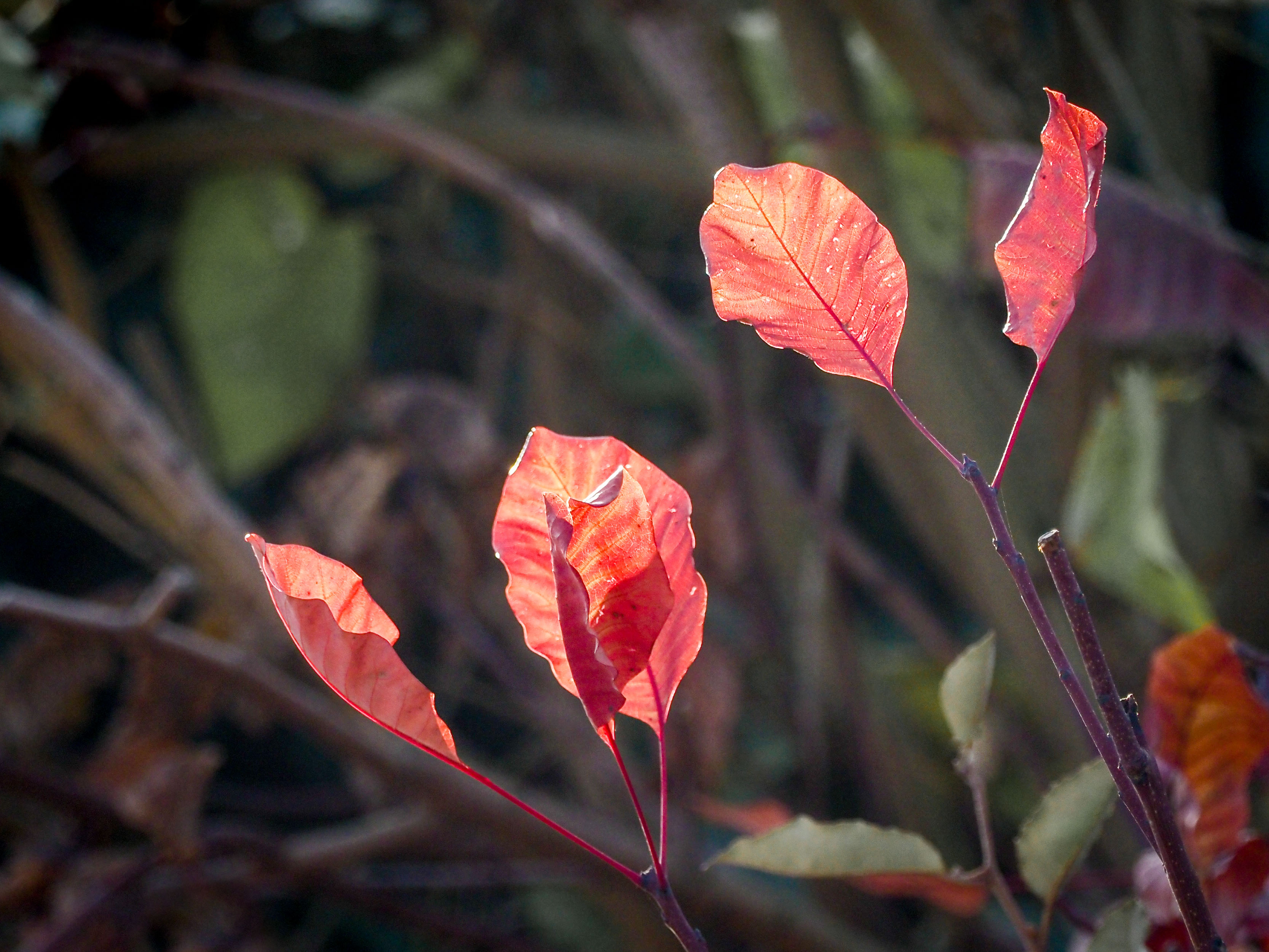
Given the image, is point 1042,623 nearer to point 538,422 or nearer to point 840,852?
point 840,852

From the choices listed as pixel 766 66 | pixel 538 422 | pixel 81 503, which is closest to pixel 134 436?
pixel 81 503

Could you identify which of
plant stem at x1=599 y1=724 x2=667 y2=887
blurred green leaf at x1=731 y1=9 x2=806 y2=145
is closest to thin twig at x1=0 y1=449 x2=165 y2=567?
blurred green leaf at x1=731 y1=9 x2=806 y2=145

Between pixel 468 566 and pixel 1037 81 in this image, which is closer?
pixel 1037 81

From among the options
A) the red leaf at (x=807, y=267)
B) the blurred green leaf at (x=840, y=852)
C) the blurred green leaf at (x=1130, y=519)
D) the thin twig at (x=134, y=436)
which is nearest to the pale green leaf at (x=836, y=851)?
the blurred green leaf at (x=840, y=852)

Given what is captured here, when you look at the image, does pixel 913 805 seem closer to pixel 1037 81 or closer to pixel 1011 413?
pixel 1011 413

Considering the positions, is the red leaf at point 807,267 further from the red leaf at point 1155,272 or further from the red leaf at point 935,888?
the red leaf at point 1155,272

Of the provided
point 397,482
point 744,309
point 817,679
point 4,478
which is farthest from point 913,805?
point 4,478
